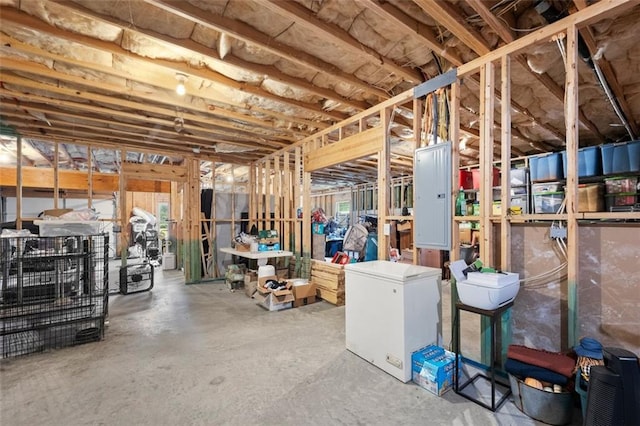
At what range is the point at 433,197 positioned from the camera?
3.04 metres

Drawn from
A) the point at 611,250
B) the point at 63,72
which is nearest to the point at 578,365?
the point at 611,250

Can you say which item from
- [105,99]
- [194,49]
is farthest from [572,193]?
[105,99]

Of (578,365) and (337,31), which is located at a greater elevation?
(337,31)

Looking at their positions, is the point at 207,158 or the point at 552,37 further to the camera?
the point at 207,158

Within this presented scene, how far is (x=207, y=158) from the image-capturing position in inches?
261

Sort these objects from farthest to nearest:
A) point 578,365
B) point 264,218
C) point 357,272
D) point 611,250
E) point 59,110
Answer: point 264,218 < point 59,110 < point 357,272 < point 611,250 < point 578,365

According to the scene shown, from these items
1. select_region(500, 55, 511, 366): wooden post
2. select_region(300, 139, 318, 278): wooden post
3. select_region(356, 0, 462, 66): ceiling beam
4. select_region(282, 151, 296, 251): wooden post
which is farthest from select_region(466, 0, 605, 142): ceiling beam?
select_region(282, 151, 296, 251): wooden post

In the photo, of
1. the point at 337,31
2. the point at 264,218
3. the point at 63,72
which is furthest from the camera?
the point at 264,218

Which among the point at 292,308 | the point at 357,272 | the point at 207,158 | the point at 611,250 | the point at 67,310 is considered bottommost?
the point at 292,308

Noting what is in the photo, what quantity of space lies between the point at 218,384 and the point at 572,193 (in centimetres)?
314

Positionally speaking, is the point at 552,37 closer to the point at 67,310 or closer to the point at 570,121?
the point at 570,121

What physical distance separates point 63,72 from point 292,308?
4.03 metres

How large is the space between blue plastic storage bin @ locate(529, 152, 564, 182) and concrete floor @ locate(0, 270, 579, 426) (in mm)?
5087

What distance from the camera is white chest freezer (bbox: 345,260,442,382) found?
7.88 ft
